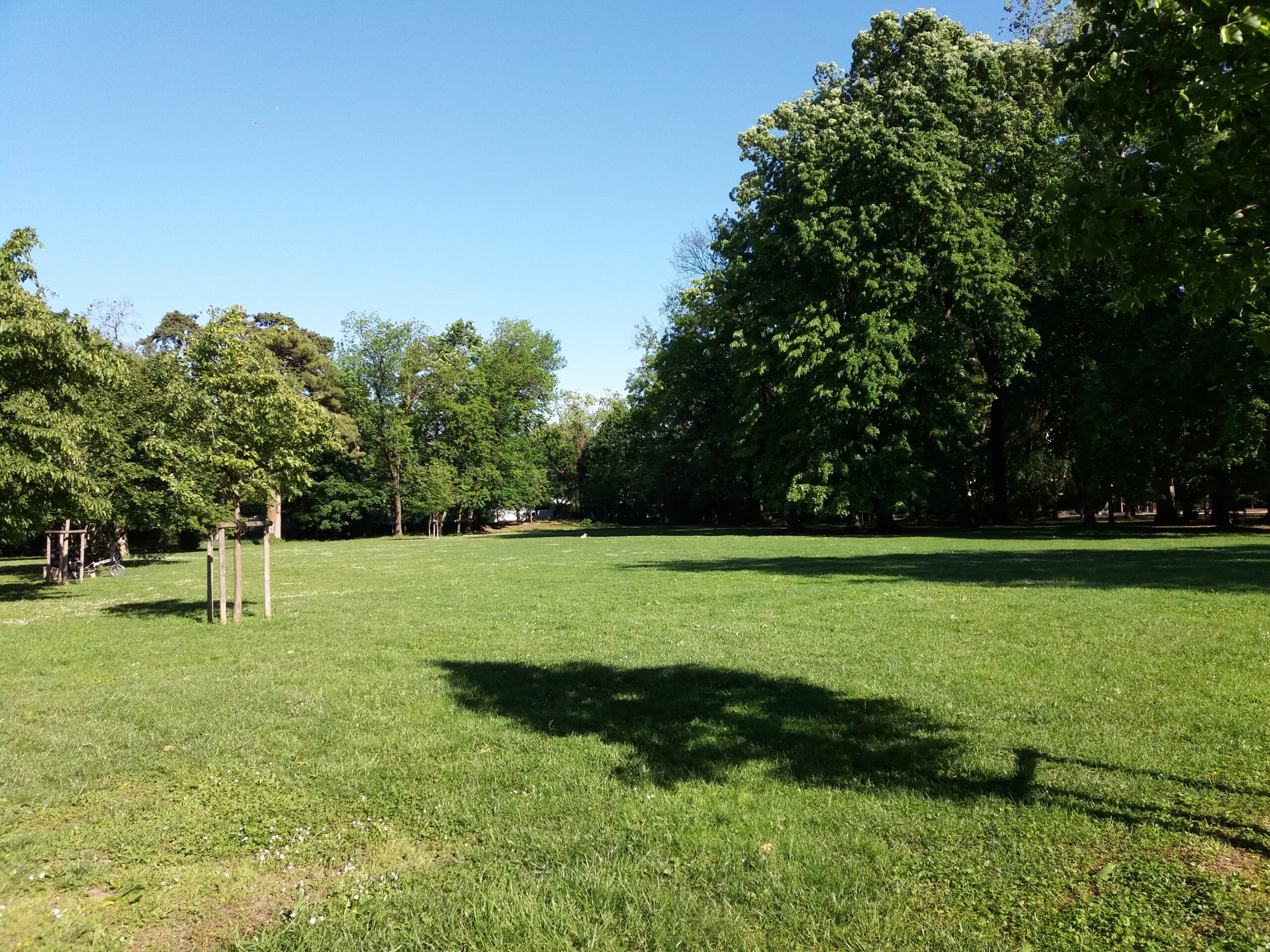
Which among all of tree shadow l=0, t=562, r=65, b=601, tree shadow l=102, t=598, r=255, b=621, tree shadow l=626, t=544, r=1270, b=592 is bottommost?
tree shadow l=0, t=562, r=65, b=601

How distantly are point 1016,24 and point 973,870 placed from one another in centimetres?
4266

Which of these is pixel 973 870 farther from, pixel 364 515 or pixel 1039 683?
pixel 364 515

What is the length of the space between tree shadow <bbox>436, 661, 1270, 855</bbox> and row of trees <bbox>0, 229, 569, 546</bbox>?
699 cm

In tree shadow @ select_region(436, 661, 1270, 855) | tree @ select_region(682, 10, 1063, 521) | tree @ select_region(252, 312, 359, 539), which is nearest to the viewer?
tree shadow @ select_region(436, 661, 1270, 855)

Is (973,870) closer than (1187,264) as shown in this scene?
Yes

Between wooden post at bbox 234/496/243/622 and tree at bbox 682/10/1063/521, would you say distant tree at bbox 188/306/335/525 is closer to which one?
wooden post at bbox 234/496/243/622

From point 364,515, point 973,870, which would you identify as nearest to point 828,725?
point 973,870

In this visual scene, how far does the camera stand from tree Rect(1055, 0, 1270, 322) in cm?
371

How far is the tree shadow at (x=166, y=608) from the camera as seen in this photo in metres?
14.4

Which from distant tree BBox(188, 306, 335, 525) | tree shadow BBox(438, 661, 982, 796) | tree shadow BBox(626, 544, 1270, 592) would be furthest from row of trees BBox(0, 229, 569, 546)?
tree shadow BBox(626, 544, 1270, 592)

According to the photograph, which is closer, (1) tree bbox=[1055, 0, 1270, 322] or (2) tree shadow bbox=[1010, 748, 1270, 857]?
(1) tree bbox=[1055, 0, 1270, 322]

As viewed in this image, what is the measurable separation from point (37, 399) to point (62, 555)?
899cm

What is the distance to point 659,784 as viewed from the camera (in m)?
5.11

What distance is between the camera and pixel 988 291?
107 feet
